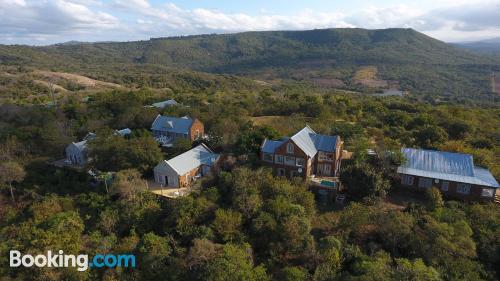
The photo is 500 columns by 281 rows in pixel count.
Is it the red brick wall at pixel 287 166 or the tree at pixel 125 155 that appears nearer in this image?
the red brick wall at pixel 287 166

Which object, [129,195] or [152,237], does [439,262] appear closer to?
[152,237]

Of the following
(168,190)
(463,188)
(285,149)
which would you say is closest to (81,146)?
(168,190)

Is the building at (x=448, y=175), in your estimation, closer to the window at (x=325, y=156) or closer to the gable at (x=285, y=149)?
the window at (x=325, y=156)

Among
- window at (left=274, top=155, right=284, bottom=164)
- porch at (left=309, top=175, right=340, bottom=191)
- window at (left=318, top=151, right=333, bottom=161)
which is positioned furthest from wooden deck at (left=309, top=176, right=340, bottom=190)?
window at (left=274, top=155, right=284, bottom=164)

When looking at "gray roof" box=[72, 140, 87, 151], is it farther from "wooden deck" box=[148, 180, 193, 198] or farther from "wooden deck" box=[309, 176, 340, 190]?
"wooden deck" box=[309, 176, 340, 190]

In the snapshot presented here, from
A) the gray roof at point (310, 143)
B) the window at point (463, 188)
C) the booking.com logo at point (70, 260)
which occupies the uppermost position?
the gray roof at point (310, 143)

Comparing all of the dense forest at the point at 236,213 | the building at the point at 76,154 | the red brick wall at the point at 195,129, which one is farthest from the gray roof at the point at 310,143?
the building at the point at 76,154

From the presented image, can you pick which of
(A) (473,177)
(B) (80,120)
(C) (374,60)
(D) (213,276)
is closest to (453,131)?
(A) (473,177)
